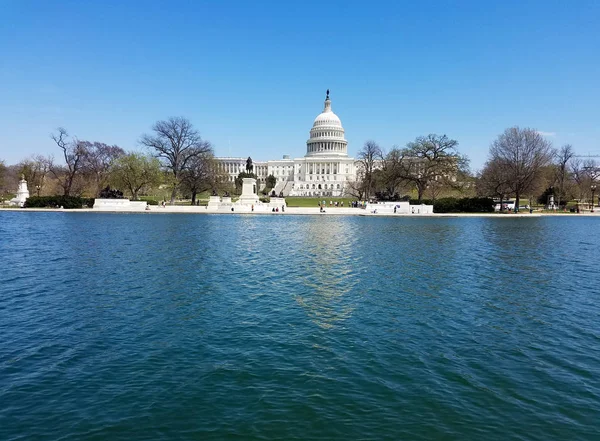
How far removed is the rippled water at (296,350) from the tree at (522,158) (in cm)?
4816

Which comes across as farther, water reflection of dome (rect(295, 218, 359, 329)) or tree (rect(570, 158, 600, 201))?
tree (rect(570, 158, 600, 201))

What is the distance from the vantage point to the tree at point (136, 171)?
66.9m

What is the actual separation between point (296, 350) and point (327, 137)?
153 metres

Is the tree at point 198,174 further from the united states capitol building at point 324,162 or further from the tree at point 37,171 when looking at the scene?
the united states capitol building at point 324,162

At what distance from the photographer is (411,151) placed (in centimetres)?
6694

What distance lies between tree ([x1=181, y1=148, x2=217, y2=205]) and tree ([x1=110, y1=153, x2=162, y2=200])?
182 inches

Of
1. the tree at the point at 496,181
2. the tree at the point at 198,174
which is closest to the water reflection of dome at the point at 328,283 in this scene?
the tree at the point at 496,181

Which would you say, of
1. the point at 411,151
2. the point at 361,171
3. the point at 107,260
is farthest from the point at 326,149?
the point at 107,260

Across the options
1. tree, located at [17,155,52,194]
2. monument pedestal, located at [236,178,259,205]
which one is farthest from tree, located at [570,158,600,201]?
tree, located at [17,155,52,194]

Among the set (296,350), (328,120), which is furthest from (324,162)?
(296,350)

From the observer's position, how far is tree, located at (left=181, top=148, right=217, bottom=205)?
231ft

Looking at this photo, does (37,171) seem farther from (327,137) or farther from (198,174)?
(327,137)

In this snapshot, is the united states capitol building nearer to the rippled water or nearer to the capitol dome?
the capitol dome

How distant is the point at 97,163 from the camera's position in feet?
271
